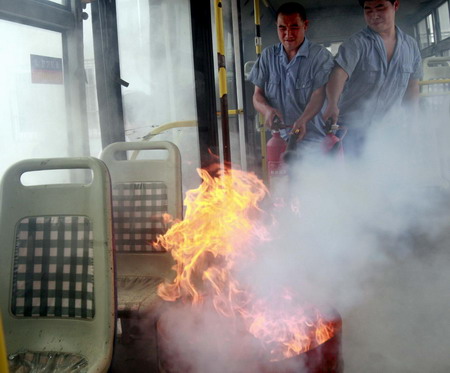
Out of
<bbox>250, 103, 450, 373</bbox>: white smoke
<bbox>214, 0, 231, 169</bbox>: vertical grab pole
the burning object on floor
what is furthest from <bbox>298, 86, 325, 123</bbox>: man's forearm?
the burning object on floor

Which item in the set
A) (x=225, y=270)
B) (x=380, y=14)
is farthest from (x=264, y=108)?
(x=225, y=270)

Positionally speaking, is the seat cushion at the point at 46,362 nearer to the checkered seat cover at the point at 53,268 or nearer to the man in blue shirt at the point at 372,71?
the checkered seat cover at the point at 53,268

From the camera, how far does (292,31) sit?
4605 mm

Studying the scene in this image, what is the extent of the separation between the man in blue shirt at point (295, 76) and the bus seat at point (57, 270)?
3163 millimetres

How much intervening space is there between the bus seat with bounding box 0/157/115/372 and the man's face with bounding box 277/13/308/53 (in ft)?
10.9

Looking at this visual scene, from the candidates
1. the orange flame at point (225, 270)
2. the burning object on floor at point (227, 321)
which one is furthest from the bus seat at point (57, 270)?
the orange flame at point (225, 270)

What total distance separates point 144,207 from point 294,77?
260 cm

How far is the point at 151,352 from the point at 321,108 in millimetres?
2895

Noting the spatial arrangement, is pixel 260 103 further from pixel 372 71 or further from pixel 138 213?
pixel 138 213

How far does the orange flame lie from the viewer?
1.81 m

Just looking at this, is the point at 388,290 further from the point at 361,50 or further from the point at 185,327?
the point at 361,50

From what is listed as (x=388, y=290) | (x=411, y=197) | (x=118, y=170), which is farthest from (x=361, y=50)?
(x=118, y=170)

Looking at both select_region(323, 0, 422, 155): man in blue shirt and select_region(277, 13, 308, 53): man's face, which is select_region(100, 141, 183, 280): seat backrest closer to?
select_region(323, 0, 422, 155): man in blue shirt

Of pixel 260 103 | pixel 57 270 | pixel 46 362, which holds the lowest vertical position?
pixel 46 362
